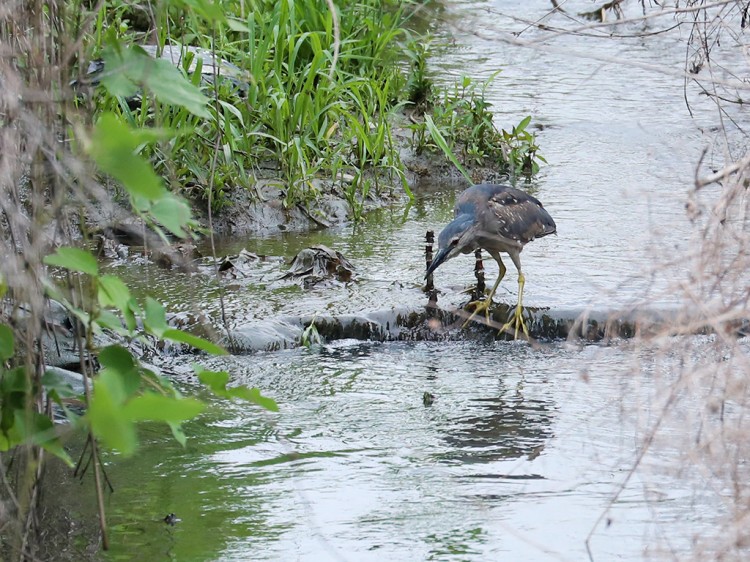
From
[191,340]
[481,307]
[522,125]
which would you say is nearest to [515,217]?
[481,307]

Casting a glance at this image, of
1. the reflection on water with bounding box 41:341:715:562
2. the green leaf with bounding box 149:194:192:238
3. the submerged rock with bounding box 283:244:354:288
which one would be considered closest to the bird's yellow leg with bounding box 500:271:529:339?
the reflection on water with bounding box 41:341:715:562

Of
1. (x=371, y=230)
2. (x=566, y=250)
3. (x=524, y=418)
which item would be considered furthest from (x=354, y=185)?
(x=524, y=418)

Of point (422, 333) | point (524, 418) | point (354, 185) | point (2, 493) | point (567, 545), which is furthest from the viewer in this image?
point (354, 185)

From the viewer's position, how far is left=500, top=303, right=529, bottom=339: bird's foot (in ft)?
18.5

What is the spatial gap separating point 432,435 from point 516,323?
1.40 meters

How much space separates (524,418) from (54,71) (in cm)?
285

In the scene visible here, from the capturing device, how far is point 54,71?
7.63 ft

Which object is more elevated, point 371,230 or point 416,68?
point 416,68

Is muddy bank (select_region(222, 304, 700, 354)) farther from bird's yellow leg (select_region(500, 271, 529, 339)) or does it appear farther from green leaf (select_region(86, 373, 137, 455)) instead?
green leaf (select_region(86, 373, 137, 455))

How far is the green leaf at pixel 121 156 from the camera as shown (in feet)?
5.47

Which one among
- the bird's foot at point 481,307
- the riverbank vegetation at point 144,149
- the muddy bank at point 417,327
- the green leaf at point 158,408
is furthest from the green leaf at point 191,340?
the bird's foot at point 481,307

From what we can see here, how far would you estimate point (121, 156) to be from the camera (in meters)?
1.68

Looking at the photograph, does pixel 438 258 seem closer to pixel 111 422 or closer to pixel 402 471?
pixel 402 471

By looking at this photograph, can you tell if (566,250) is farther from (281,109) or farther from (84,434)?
(84,434)
